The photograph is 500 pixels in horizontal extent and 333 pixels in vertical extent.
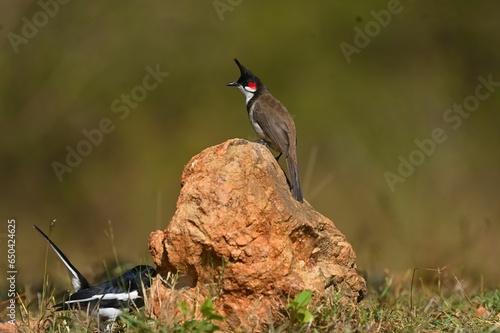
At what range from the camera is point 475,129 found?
11.8m

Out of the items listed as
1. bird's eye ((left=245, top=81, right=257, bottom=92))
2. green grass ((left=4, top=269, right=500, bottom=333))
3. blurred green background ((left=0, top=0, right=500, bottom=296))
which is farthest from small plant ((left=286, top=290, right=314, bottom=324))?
blurred green background ((left=0, top=0, right=500, bottom=296))

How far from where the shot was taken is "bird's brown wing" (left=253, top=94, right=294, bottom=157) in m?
6.98

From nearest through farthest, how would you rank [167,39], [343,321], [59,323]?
[343,321]
[59,323]
[167,39]

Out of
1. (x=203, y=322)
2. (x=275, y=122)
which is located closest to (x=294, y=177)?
(x=275, y=122)

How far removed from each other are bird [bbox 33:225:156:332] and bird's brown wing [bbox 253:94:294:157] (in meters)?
1.46

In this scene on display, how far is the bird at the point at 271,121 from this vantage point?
273 inches

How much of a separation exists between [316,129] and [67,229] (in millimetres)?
3083

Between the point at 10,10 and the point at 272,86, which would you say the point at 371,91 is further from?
the point at 10,10

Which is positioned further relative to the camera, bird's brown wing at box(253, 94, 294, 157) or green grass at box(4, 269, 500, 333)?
bird's brown wing at box(253, 94, 294, 157)

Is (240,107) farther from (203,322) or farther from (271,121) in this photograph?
(203,322)

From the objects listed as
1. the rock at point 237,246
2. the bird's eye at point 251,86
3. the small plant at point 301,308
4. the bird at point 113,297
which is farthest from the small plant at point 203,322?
the bird's eye at point 251,86

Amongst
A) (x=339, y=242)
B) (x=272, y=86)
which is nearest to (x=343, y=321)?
(x=339, y=242)

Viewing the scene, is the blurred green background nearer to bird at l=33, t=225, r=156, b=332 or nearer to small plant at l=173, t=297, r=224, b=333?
bird at l=33, t=225, r=156, b=332

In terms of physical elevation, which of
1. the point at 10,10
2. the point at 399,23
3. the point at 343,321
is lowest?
the point at 343,321
